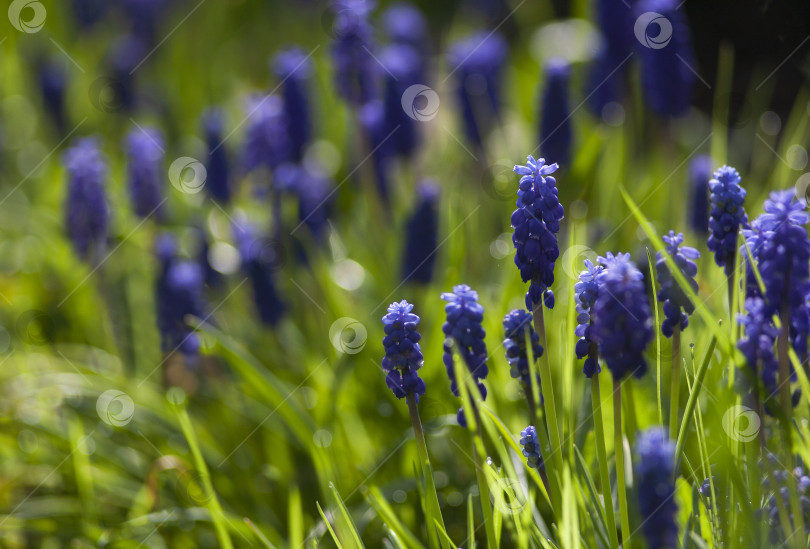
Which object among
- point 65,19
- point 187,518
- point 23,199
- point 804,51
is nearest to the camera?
point 187,518

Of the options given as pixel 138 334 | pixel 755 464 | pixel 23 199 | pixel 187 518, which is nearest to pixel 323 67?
pixel 23 199

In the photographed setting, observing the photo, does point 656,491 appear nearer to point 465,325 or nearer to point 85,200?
point 465,325

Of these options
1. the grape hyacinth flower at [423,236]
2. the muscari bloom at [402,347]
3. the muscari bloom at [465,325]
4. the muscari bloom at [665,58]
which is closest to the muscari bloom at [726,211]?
the muscari bloom at [465,325]

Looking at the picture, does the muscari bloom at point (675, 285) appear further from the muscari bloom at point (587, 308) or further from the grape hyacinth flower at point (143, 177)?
the grape hyacinth flower at point (143, 177)

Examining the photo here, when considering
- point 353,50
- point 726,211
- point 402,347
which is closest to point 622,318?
point 726,211

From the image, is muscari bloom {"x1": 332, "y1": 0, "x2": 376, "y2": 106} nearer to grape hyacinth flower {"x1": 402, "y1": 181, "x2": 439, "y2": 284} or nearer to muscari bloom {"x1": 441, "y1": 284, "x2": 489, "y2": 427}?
grape hyacinth flower {"x1": 402, "y1": 181, "x2": 439, "y2": 284}

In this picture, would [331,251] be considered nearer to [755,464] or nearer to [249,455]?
[249,455]

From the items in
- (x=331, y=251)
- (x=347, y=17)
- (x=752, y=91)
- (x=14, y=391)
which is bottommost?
(x=14, y=391)
